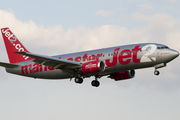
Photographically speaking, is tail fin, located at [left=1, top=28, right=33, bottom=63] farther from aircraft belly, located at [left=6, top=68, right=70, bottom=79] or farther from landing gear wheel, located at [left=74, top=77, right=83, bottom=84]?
landing gear wheel, located at [left=74, top=77, right=83, bottom=84]

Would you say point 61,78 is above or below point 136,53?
below

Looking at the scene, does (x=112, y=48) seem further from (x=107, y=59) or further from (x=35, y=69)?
(x=35, y=69)

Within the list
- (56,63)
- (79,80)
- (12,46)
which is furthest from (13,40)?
(79,80)

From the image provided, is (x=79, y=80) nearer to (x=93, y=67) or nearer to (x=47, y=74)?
(x=93, y=67)

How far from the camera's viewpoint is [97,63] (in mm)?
48812

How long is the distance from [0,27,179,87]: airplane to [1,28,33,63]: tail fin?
1409 mm

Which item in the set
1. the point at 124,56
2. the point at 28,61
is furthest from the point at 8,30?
the point at 124,56

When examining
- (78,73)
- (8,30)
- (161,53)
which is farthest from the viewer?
(8,30)

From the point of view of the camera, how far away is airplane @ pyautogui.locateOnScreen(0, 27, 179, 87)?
48219 millimetres

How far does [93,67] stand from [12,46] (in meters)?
16.1

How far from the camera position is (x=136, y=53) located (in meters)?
48.5

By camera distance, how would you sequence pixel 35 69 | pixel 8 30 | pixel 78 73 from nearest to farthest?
pixel 78 73, pixel 35 69, pixel 8 30

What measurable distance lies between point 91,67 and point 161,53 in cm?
865

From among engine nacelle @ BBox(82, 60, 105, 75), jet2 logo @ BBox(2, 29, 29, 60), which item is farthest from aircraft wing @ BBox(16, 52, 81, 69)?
jet2 logo @ BBox(2, 29, 29, 60)
